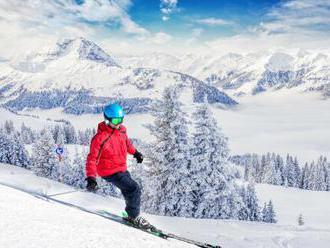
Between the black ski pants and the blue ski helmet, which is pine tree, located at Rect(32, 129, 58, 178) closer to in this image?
the black ski pants

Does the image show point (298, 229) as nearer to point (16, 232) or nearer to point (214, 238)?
point (214, 238)

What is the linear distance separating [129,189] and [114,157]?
73cm

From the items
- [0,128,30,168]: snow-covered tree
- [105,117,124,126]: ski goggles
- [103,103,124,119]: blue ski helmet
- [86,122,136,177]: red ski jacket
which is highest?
[103,103,124,119]: blue ski helmet

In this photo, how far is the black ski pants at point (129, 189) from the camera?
331 inches

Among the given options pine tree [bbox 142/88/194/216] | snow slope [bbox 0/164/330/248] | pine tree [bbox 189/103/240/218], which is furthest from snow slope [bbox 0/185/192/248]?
pine tree [bbox 189/103/240/218]

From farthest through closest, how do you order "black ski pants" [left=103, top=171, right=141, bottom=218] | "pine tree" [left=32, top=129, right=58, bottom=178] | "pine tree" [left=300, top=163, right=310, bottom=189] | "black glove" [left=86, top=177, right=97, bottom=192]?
"pine tree" [left=300, top=163, right=310, bottom=189], "pine tree" [left=32, top=129, right=58, bottom=178], "black ski pants" [left=103, top=171, right=141, bottom=218], "black glove" [left=86, top=177, right=97, bottom=192]

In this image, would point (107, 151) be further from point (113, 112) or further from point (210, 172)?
point (210, 172)

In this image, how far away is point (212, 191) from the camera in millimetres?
30500

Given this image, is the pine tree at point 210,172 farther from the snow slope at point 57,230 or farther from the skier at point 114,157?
the snow slope at point 57,230

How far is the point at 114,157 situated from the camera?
8336 mm

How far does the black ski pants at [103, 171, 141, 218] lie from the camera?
27.6ft

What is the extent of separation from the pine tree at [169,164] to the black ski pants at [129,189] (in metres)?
21.9

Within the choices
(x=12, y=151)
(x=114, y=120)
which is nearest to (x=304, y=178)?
(x=12, y=151)

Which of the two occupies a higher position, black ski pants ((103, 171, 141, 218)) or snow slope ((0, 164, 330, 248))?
black ski pants ((103, 171, 141, 218))
